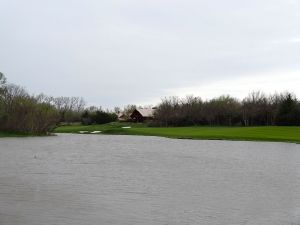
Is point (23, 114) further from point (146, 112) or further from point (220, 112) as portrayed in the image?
point (146, 112)

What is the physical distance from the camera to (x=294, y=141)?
220 ft

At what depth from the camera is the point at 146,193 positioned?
22.0 metres

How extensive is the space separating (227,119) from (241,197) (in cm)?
10750

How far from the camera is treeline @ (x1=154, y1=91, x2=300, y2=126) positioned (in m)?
121

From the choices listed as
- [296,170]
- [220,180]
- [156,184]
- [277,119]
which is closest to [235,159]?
[296,170]

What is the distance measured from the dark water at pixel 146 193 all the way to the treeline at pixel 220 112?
3265 inches

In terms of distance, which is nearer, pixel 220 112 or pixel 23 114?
pixel 23 114

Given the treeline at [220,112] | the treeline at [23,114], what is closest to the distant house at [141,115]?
the treeline at [220,112]

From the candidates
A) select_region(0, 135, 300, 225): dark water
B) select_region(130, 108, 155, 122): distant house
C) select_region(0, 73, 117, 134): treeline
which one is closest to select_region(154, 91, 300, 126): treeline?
select_region(130, 108, 155, 122): distant house

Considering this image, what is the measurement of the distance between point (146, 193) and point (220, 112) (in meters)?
107

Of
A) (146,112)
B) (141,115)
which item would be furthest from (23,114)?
(146,112)

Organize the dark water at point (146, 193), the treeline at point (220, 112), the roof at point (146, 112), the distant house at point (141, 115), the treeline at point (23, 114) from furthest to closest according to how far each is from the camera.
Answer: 1. the roof at point (146, 112)
2. the distant house at point (141, 115)
3. the treeline at point (220, 112)
4. the treeline at point (23, 114)
5. the dark water at point (146, 193)

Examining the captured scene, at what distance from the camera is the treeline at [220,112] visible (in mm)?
121000

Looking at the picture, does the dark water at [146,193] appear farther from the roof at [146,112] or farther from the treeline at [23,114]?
the roof at [146,112]
